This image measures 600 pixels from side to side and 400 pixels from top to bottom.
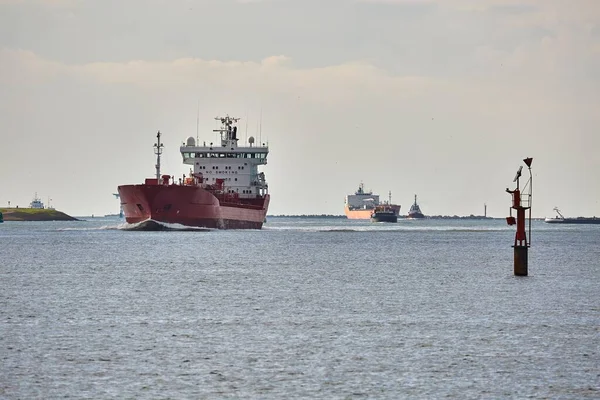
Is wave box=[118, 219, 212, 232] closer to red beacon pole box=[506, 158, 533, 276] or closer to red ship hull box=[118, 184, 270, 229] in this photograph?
red ship hull box=[118, 184, 270, 229]

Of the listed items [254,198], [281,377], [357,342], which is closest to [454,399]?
[281,377]

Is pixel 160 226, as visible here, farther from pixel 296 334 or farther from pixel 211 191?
pixel 296 334

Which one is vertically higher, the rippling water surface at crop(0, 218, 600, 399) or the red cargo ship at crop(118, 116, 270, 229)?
the red cargo ship at crop(118, 116, 270, 229)

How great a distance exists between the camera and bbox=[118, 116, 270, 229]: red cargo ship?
110 metres

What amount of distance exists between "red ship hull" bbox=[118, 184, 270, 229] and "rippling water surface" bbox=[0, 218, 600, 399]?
50.4 m

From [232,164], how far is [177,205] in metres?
25.8

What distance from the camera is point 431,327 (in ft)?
103

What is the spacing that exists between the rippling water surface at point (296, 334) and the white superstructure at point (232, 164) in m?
77.0

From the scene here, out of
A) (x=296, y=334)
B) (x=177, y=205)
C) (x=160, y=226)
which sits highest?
(x=177, y=205)

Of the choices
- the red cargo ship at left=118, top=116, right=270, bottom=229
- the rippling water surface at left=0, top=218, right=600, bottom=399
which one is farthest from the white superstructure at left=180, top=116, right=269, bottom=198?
the rippling water surface at left=0, top=218, right=600, bottom=399

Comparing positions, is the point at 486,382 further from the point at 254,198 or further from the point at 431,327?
the point at 254,198

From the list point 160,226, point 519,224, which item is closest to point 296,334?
point 519,224

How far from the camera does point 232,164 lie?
445 feet

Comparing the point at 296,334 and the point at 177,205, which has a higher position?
the point at 177,205
